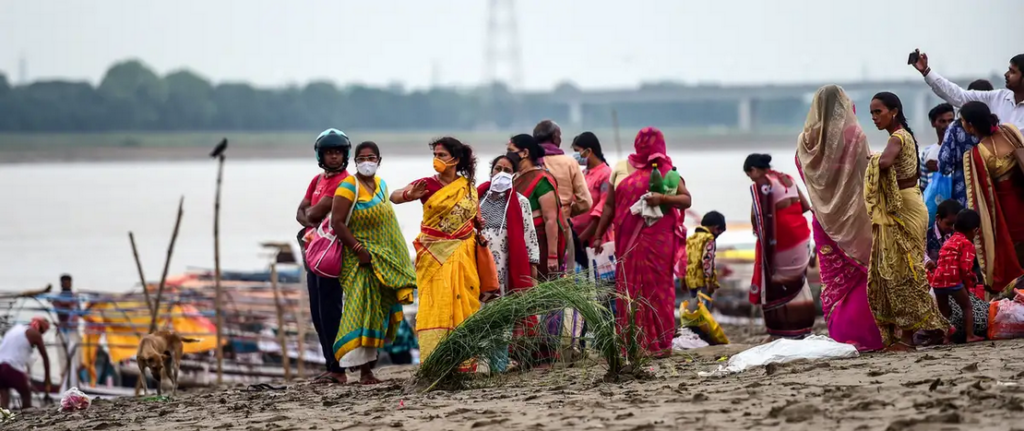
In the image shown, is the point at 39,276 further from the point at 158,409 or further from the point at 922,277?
the point at 922,277

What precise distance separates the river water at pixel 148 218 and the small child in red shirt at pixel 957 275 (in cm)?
1831

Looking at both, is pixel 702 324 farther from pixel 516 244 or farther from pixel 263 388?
pixel 263 388

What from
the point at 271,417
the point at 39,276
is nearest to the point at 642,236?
the point at 271,417

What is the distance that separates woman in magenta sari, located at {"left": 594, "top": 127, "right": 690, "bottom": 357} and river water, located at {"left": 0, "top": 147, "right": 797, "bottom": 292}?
1655 centimetres

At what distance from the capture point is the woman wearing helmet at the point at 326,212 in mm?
7770

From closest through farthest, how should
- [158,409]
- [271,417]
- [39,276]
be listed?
[271,417], [158,409], [39,276]

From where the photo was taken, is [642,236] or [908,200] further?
[642,236]

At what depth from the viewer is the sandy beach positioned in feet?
15.9

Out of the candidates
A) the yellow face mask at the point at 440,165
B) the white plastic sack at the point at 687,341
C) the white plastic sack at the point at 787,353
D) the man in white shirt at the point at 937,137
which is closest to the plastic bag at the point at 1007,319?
the white plastic sack at the point at 787,353

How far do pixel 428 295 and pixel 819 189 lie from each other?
7.24 ft

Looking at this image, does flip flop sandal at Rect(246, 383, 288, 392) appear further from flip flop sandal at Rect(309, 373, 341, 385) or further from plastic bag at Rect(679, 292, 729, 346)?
plastic bag at Rect(679, 292, 729, 346)

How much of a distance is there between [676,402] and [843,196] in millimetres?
2255

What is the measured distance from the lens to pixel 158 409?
24.8 feet

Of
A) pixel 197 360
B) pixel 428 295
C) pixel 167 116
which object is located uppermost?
pixel 167 116
